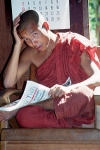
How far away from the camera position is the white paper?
2180 mm

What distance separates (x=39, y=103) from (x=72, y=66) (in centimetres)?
29

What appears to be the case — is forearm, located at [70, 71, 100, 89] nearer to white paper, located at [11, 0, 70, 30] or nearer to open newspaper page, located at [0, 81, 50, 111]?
open newspaper page, located at [0, 81, 50, 111]

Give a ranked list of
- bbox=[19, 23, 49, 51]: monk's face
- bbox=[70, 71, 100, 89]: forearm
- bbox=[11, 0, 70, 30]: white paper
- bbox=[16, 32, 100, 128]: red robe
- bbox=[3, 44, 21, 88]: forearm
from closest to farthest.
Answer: bbox=[16, 32, 100, 128]: red robe < bbox=[70, 71, 100, 89]: forearm < bbox=[19, 23, 49, 51]: monk's face < bbox=[3, 44, 21, 88]: forearm < bbox=[11, 0, 70, 30]: white paper

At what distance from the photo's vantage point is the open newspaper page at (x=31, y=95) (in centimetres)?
147

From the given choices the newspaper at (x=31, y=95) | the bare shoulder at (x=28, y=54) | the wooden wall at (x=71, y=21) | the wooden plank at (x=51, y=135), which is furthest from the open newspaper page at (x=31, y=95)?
the wooden wall at (x=71, y=21)

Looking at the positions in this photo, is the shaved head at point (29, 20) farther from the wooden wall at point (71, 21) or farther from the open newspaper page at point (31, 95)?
the wooden wall at point (71, 21)

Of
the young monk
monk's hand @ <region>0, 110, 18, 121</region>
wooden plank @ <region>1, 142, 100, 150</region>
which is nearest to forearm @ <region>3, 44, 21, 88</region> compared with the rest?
the young monk

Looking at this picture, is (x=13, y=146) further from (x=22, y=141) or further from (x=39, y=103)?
(x=39, y=103)

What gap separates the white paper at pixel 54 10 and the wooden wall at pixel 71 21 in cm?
4

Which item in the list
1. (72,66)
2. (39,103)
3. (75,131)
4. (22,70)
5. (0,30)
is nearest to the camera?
(75,131)

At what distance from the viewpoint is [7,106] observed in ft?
5.06

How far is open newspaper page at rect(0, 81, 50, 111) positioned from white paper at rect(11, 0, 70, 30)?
2.54 ft

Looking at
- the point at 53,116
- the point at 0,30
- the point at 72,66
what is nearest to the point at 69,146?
the point at 53,116

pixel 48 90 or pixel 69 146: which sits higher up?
pixel 48 90
